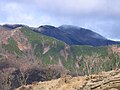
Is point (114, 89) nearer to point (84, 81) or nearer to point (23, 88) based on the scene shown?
point (84, 81)

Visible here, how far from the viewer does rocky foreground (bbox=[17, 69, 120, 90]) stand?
51.9m

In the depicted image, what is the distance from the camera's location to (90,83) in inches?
2169

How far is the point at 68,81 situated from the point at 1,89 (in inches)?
Answer: 5146

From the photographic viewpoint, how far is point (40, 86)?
69.2m

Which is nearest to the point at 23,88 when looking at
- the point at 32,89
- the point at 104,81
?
the point at 32,89

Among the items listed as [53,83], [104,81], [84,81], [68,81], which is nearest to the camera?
[104,81]

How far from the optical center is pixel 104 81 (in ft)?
175

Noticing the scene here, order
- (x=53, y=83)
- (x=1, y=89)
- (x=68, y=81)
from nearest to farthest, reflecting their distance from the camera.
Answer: (x=68, y=81) → (x=53, y=83) → (x=1, y=89)

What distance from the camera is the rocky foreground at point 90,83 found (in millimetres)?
51944

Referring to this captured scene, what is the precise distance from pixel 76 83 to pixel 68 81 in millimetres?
2959

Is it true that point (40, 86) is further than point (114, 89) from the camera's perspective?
Yes

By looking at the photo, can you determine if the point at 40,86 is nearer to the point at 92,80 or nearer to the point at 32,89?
the point at 32,89

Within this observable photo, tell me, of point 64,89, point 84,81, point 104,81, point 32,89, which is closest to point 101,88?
point 104,81

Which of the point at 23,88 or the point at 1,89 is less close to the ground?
the point at 23,88
